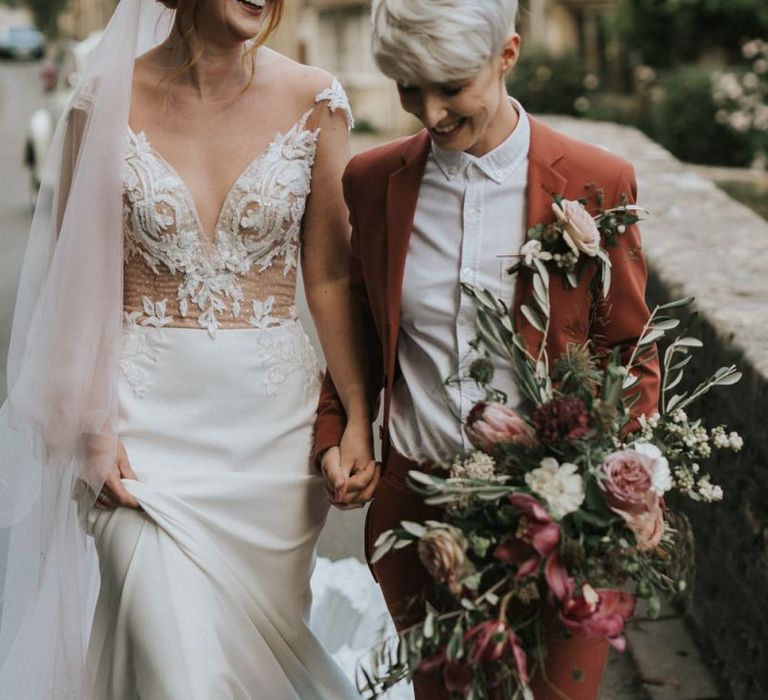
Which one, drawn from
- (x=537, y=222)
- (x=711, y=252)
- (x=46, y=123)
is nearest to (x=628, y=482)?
(x=537, y=222)

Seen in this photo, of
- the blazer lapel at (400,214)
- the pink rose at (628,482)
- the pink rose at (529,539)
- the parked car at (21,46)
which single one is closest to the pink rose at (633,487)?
the pink rose at (628,482)

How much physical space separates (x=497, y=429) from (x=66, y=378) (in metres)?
1.20

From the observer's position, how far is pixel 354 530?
19.7 ft

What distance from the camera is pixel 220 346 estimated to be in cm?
331

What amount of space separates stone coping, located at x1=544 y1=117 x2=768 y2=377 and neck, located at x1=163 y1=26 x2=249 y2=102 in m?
1.76

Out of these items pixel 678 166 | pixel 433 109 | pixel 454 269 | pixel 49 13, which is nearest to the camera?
pixel 433 109

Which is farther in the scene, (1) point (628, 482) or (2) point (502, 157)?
(2) point (502, 157)

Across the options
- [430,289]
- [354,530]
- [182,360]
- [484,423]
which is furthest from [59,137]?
[354,530]

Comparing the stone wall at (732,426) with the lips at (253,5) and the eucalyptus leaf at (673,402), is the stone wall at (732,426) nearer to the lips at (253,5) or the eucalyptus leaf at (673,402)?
the eucalyptus leaf at (673,402)

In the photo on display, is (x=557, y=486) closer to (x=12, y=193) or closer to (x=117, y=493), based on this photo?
(x=117, y=493)

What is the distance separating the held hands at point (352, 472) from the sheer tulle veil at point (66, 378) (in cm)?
52

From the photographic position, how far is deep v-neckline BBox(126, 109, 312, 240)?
3.24m

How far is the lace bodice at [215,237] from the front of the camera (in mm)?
Answer: 3234

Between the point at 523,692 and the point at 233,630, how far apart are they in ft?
3.24
